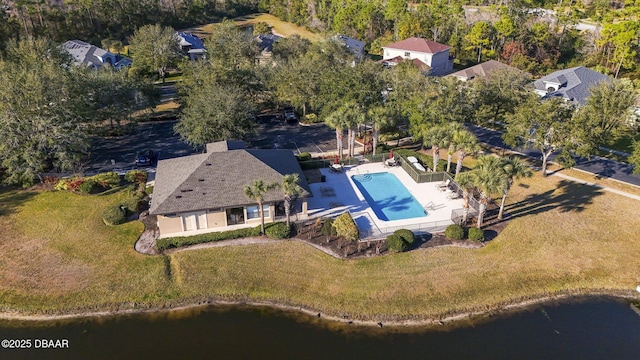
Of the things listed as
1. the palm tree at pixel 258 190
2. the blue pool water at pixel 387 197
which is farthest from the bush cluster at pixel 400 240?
the palm tree at pixel 258 190

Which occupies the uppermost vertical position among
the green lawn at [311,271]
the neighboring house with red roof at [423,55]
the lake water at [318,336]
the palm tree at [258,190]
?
the neighboring house with red roof at [423,55]

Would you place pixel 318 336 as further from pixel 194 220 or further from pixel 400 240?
pixel 194 220

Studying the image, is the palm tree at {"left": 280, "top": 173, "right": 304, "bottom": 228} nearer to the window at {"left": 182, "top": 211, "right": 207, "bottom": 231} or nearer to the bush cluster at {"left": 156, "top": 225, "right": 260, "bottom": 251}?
the bush cluster at {"left": 156, "top": 225, "right": 260, "bottom": 251}

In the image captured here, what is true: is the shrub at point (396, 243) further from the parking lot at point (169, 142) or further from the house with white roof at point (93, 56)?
the house with white roof at point (93, 56)

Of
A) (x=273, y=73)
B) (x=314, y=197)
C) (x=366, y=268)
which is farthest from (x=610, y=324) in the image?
(x=273, y=73)

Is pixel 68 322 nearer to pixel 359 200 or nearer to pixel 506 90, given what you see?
pixel 359 200

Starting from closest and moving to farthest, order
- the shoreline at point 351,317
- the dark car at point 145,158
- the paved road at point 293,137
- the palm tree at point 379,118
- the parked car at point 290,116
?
the shoreline at point 351,317 → the palm tree at point 379,118 → the dark car at point 145,158 → the paved road at point 293,137 → the parked car at point 290,116

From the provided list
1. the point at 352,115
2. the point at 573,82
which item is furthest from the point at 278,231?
the point at 573,82

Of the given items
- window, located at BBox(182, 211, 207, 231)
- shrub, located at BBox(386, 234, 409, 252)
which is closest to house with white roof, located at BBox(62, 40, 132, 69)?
window, located at BBox(182, 211, 207, 231)
